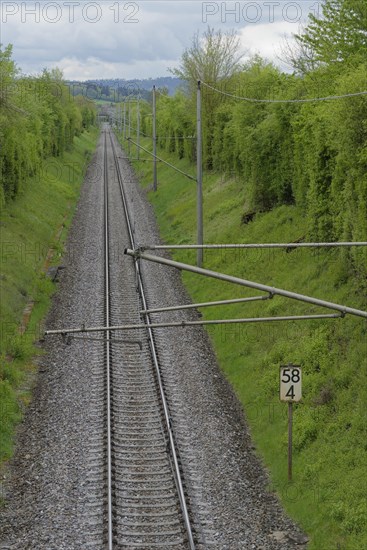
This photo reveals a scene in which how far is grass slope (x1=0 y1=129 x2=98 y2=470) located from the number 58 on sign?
6538 mm

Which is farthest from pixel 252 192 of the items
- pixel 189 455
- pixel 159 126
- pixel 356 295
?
pixel 159 126

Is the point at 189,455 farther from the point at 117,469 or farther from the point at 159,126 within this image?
the point at 159,126

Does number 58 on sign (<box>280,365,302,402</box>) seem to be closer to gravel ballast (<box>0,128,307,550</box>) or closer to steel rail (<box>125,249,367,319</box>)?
gravel ballast (<box>0,128,307,550</box>)

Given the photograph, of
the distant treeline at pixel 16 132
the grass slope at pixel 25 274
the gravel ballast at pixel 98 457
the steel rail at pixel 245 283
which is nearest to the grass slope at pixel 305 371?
the gravel ballast at pixel 98 457

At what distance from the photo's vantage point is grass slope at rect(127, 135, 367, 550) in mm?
14062

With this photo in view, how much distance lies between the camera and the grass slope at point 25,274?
19531mm

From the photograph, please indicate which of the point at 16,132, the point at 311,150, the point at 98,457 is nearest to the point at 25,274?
the point at 311,150

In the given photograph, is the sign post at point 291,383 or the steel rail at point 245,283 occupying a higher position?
the steel rail at point 245,283

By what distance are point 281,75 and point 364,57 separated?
36.6 feet

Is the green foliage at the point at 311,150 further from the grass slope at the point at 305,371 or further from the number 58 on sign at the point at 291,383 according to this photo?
the number 58 on sign at the point at 291,383

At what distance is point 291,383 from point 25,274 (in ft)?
57.1

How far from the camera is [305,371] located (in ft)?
64.4

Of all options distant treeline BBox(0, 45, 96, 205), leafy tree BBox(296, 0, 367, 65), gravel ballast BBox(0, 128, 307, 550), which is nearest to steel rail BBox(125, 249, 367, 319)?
gravel ballast BBox(0, 128, 307, 550)

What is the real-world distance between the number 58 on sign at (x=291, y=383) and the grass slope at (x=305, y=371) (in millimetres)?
1212
